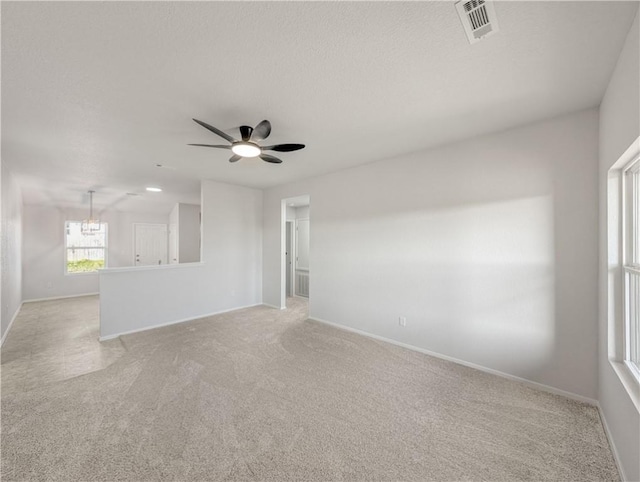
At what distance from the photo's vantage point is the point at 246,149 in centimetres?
251

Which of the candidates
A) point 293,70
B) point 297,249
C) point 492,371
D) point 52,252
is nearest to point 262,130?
point 293,70

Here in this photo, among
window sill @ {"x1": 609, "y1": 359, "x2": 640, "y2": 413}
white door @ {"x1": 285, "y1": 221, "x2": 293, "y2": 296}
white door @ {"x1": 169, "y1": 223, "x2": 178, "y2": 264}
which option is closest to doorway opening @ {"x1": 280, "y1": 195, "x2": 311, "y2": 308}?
white door @ {"x1": 285, "y1": 221, "x2": 293, "y2": 296}

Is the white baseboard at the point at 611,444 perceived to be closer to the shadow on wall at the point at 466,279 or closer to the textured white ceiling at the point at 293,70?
the shadow on wall at the point at 466,279

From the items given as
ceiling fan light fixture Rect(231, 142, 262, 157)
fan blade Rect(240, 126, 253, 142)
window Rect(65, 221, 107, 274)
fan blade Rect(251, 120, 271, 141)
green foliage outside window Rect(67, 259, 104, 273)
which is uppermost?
fan blade Rect(240, 126, 253, 142)

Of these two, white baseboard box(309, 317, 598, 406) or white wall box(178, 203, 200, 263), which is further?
white wall box(178, 203, 200, 263)

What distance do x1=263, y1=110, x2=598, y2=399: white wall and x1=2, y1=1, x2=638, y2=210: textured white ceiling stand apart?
396 mm

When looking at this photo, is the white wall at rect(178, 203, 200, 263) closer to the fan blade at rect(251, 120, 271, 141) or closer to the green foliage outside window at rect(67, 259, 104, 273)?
the green foliage outside window at rect(67, 259, 104, 273)

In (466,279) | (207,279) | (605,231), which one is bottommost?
(207,279)

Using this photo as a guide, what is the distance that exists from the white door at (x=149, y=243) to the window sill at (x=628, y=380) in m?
9.54

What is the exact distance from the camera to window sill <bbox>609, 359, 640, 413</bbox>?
1481mm

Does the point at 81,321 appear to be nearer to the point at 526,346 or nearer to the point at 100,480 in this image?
the point at 100,480

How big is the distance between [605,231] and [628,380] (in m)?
1.07

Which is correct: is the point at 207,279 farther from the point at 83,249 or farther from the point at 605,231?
the point at 605,231

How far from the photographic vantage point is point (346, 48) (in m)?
1.58
